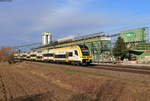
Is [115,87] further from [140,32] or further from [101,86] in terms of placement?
[140,32]

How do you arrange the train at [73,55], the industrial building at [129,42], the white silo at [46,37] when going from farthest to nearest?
1. the white silo at [46,37]
2. the industrial building at [129,42]
3. the train at [73,55]

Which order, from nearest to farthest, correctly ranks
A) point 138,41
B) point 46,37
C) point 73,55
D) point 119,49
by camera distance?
point 73,55
point 119,49
point 138,41
point 46,37

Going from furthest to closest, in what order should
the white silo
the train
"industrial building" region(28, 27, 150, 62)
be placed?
1. the white silo
2. "industrial building" region(28, 27, 150, 62)
3. the train

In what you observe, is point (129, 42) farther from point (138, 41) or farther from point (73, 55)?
point (73, 55)

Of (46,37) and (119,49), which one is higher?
(46,37)

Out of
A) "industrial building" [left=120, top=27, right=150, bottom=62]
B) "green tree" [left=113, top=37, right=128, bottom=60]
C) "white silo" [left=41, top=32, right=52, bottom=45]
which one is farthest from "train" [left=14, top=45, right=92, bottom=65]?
"white silo" [left=41, top=32, right=52, bottom=45]

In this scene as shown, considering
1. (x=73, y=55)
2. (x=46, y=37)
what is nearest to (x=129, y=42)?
(x=73, y=55)

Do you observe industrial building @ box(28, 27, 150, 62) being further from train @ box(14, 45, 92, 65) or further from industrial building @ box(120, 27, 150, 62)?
train @ box(14, 45, 92, 65)

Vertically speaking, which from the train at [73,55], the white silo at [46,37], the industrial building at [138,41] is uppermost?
the white silo at [46,37]

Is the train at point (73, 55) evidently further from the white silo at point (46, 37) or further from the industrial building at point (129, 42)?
the white silo at point (46, 37)

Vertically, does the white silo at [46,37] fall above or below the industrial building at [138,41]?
above

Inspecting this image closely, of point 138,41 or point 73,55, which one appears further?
point 138,41

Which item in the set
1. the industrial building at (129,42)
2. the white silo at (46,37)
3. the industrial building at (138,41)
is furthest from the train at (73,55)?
the white silo at (46,37)

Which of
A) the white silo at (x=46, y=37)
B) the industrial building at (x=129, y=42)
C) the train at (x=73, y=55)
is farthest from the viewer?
the white silo at (x=46, y=37)
